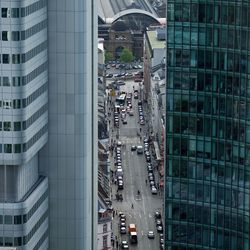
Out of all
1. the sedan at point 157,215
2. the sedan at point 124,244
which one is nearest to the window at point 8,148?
the sedan at point 124,244

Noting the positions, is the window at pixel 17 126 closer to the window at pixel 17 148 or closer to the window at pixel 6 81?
the window at pixel 17 148

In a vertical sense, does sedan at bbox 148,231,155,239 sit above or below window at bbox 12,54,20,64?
below

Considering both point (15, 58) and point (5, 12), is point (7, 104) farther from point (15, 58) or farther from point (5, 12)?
point (5, 12)

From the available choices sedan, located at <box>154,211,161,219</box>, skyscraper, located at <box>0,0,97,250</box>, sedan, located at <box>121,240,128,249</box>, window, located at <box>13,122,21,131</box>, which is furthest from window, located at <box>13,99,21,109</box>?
sedan, located at <box>154,211,161,219</box>

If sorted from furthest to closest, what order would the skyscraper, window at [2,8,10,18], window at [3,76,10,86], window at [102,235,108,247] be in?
window at [102,235,108,247] → the skyscraper → window at [3,76,10,86] → window at [2,8,10,18]

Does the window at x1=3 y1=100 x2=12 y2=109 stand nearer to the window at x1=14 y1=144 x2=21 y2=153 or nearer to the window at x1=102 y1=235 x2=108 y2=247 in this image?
the window at x1=14 y1=144 x2=21 y2=153

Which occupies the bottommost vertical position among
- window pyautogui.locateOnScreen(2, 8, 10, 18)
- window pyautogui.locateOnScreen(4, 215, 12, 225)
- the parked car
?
the parked car

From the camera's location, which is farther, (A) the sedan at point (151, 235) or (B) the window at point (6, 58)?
(A) the sedan at point (151, 235)
